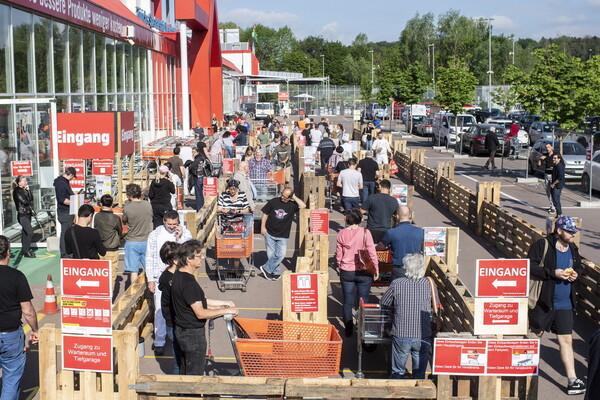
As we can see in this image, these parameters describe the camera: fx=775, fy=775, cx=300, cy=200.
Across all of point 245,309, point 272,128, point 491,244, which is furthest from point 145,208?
point 272,128

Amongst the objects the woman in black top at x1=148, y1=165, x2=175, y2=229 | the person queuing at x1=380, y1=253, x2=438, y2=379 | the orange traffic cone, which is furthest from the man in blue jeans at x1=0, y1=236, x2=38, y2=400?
the woman in black top at x1=148, y1=165, x2=175, y2=229

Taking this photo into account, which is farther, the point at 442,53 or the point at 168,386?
the point at 442,53

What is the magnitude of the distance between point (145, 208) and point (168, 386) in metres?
5.93

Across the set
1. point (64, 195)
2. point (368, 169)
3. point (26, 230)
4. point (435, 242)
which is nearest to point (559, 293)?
point (435, 242)

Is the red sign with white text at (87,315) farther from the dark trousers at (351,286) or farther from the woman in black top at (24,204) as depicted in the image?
the woman in black top at (24,204)

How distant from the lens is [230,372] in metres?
9.33

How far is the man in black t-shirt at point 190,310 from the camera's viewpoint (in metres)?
7.73

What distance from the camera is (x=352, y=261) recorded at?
1054cm

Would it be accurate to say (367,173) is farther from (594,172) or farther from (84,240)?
(84,240)

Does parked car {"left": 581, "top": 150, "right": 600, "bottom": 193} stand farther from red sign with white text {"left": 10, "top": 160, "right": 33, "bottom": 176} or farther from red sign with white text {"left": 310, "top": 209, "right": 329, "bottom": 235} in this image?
red sign with white text {"left": 10, "top": 160, "right": 33, "bottom": 176}

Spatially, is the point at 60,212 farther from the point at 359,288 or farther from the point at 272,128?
the point at 272,128

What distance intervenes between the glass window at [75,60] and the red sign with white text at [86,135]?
27.4ft

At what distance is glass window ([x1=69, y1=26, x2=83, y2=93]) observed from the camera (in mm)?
23828

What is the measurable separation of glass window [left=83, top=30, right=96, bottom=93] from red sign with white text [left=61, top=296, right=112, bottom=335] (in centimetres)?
1927
